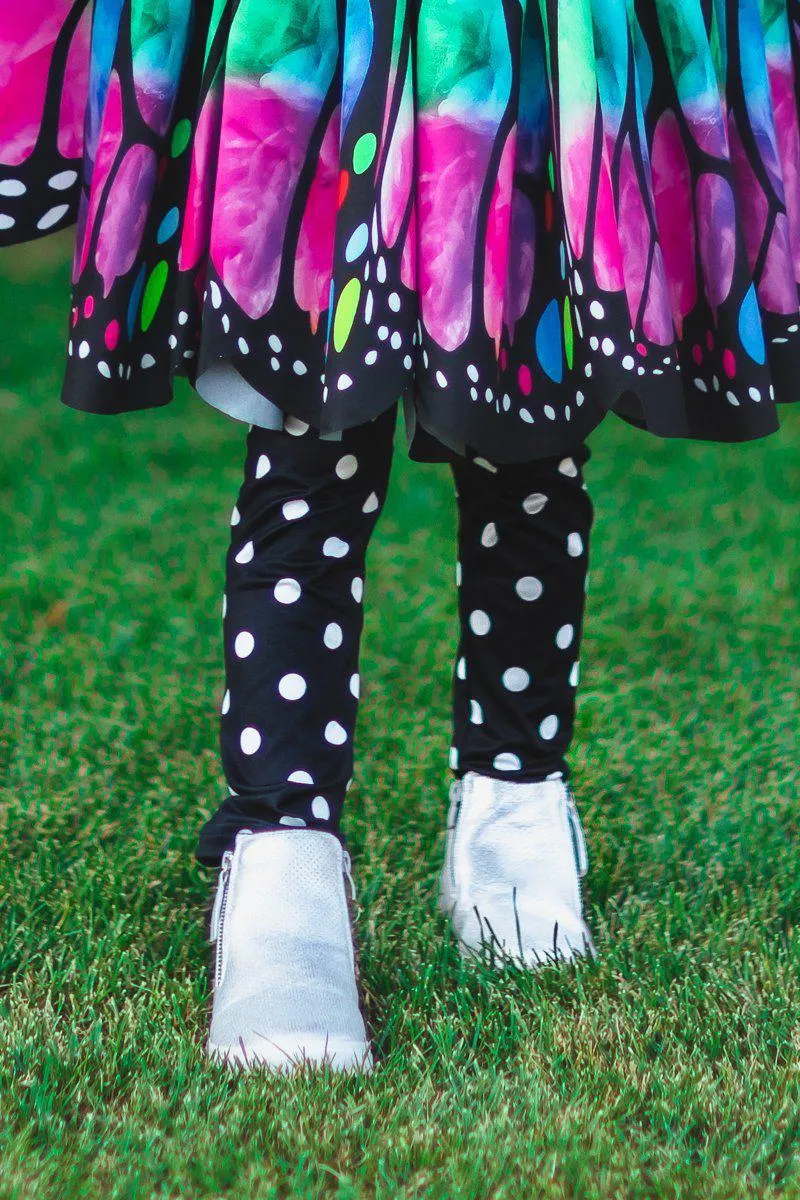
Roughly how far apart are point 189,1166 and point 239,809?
0.34m

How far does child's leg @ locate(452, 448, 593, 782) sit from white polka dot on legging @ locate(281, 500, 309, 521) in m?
0.23

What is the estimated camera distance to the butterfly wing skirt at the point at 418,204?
117 centimetres

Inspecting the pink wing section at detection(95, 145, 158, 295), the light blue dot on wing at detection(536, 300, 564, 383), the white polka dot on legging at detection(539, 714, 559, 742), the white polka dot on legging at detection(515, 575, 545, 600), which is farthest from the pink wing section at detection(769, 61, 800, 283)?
the pink wing section at detection(95, 145, 158, 295)

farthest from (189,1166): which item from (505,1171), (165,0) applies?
(165,0)

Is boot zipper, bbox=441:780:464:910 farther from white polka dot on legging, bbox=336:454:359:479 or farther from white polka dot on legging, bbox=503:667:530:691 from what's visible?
white polka dot on legging, bbox=336:454:359:479

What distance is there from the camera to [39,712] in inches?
83.4

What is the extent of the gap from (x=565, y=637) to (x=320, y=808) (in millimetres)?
359

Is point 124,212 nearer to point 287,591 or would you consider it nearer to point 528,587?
point 287,591

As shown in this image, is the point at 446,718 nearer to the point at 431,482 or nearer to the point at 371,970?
the point at 371,970

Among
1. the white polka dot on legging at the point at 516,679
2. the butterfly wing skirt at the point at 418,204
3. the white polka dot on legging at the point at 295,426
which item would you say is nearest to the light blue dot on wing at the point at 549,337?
the butterfly wing skirt at the point at 418,204

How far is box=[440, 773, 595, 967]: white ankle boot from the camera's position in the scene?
147 centimetres

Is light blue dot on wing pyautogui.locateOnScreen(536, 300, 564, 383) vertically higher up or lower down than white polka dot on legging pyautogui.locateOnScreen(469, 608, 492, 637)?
higher up

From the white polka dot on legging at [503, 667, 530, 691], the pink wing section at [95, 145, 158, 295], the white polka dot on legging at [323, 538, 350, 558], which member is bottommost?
the white polka dot on legging at [503, 667, 530, 691]

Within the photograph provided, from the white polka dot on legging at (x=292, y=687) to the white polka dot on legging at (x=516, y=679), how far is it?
0.29 meters
